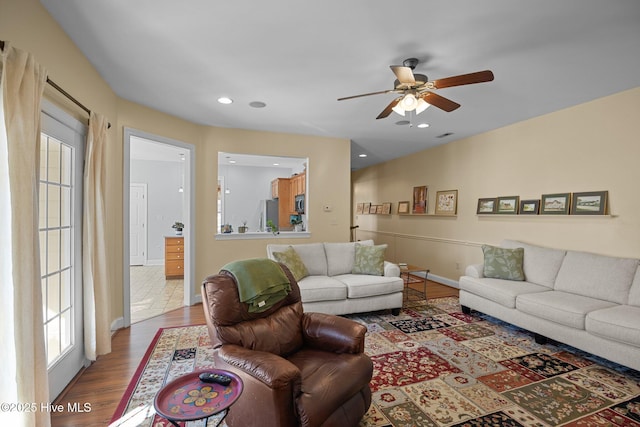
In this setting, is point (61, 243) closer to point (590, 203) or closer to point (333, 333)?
point (333, 333)

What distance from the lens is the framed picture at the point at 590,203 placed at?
11.1 feet

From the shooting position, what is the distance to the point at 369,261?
4086mm

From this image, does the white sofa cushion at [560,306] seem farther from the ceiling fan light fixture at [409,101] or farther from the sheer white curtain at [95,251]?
the sheer white curtain at [95,251]

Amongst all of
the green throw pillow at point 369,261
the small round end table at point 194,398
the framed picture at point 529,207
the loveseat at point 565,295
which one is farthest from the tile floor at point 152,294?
the framed picture at point 529,207

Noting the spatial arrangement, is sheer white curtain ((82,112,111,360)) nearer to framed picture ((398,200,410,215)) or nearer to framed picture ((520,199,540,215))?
framed picture ((520,199,540,215))

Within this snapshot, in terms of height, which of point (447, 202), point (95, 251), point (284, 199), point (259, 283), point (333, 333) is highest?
point (284, 199)

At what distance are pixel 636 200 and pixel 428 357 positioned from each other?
280cm

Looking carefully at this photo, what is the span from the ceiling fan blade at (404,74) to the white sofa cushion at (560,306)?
8.39 ft

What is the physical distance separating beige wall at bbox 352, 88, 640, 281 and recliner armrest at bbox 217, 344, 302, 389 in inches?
152

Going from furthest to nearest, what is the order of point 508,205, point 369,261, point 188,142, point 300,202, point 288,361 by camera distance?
point 300,202
point 508,205
point 188,142
point 369,261
point 288,361

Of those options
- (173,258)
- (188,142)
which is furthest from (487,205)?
(173,258)

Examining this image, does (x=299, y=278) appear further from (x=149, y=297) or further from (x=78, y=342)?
(x=149, y=297)

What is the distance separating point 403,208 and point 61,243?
5.93m

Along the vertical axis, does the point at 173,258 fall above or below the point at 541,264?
below
